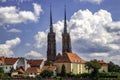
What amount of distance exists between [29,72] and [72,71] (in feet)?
46.7

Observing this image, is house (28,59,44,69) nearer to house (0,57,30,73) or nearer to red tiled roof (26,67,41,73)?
house (0,57,30,73)

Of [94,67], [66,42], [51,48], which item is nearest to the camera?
[94,67]

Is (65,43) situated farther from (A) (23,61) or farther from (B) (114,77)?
(B) (114,77)

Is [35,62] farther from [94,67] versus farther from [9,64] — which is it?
[94,67]

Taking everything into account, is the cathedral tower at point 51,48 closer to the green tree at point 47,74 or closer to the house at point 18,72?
the house at point 18,72

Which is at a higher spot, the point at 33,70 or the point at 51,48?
the point at 51,48

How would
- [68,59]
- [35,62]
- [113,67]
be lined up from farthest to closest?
[113,67] < [35,62] < [68,59]

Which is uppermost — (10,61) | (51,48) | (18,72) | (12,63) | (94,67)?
(51,48)

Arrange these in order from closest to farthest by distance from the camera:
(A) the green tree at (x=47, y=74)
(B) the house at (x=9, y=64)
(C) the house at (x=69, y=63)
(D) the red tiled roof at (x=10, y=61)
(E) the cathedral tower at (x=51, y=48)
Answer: (A) the green tree at (x=47, y=74), (C) the house at (x=69, y=63), (B) the house at (x=9, y=64), (D) the red tiled roof at (x=10, y=61), (E) the cathedral tower at (x=51, y=48)

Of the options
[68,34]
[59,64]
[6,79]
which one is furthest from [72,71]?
[68,34]

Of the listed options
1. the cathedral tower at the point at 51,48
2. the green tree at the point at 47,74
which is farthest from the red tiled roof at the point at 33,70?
the cathedral tower at the point at 51,48

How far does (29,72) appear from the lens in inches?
5182

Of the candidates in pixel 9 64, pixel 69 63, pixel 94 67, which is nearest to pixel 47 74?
→ pixel 94 67

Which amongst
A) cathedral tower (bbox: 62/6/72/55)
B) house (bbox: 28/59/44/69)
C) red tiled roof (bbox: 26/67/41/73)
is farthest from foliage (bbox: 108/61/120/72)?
red tiled roof (bbox: 26/67/41/73)
